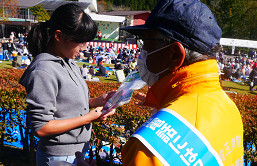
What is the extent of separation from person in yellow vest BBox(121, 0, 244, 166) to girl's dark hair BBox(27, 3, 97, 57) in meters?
0.68

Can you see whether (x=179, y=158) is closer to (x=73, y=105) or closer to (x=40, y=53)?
(x=73, y=105)

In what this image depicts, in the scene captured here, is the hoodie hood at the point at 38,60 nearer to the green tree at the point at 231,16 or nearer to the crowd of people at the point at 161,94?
the crowd of people at the point at 161,94

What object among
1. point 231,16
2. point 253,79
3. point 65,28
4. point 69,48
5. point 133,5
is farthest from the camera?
point 133,5

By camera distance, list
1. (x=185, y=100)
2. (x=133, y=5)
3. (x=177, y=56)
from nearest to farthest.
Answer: (x=185, y=100) < (x=177, y=56) < (x=133, y=5)

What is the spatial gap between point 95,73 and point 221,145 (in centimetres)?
1661

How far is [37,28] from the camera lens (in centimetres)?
196

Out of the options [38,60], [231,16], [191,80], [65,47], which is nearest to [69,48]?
[65,47]

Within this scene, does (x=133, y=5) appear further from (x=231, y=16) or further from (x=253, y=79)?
(x=253, y=79)

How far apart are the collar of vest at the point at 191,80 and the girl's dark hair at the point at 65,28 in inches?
37.2

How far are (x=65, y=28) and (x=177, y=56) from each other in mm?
1019

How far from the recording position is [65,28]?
1830mm

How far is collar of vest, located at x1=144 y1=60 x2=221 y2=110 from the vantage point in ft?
3.67

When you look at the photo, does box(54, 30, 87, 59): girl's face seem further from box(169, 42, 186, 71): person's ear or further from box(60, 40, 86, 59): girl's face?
box(169, 42, 186, 71): person's ear

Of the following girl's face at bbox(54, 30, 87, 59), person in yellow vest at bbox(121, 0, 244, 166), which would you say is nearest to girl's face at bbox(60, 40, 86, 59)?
girl's face at bbox(54, 30, 87, 59)
